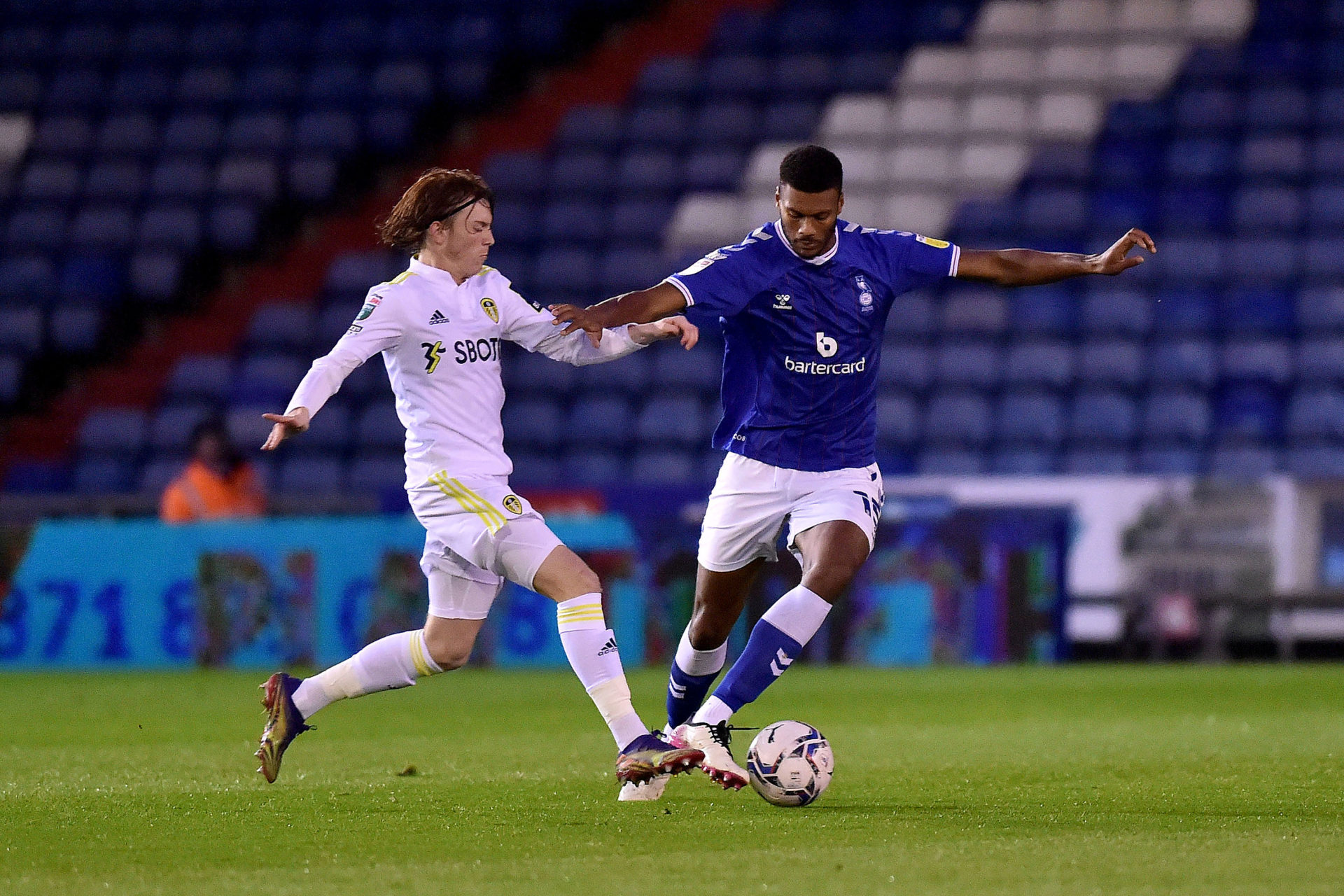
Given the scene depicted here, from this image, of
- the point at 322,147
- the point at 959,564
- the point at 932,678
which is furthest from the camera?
the point at 322,147

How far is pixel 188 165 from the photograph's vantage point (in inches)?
645

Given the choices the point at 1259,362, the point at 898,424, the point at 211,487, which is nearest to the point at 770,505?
the point at 211,487

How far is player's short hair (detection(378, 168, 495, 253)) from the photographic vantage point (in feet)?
16.8

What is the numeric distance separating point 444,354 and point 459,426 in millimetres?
199

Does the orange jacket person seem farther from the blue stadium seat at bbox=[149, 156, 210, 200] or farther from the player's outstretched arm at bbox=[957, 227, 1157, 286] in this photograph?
the player's outstretched arm at bbox=[957, 227, 1157, 286]

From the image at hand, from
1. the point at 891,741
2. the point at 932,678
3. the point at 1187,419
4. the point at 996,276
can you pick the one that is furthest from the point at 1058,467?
the point at 996,276

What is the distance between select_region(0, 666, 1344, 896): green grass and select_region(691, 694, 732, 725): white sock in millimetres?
226

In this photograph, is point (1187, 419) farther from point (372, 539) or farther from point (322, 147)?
point (322, 147)

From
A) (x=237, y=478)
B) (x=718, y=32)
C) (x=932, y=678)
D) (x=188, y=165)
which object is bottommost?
(x=932, y=678)

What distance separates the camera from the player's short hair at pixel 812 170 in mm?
5070

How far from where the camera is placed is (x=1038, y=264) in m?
5.39

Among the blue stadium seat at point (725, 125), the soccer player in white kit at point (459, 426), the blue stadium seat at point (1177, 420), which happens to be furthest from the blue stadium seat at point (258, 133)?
the soccer player in white kit at point (459, 426)

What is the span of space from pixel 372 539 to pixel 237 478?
1050mm

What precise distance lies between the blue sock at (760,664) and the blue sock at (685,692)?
48 cm
